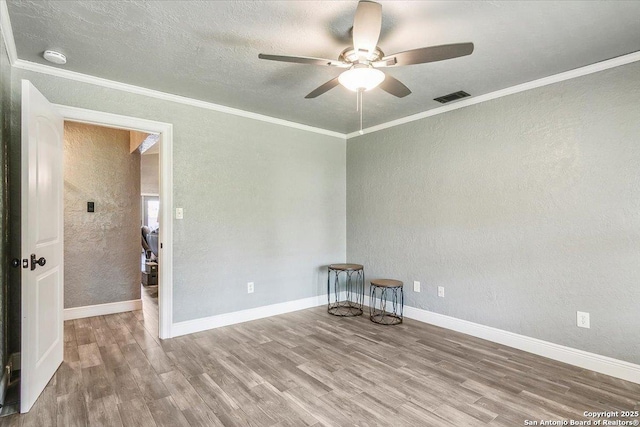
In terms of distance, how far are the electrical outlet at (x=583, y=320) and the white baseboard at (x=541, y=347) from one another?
22 cm

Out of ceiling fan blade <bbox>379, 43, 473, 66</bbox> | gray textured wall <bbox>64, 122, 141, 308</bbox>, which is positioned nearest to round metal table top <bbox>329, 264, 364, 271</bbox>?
gray textured wall <bbox>64, 122, 141, 308</bbox>

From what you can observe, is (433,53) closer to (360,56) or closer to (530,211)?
(360,56)

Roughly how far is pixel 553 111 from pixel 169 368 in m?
3.97

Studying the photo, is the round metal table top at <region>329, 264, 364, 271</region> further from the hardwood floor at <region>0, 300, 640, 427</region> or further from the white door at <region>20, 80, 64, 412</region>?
the white door at <region>20, 80, 64, 412</region>

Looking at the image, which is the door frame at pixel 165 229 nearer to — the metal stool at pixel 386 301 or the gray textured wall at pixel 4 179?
the gray textured wall at pixel 4 179

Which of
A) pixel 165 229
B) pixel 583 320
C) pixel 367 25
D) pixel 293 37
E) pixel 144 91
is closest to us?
pixel 367 25

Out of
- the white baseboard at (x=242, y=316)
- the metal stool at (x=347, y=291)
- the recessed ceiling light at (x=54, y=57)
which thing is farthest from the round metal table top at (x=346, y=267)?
the recessed ceiling light at (x=54, y=57)

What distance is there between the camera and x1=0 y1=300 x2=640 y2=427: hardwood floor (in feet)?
6.66

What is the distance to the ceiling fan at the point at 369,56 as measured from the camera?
5.68ft

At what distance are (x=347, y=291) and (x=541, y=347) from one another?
249 centimetres

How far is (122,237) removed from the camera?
4.29m

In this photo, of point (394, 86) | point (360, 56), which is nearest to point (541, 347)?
point (394, 86)

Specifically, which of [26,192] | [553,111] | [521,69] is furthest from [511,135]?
[26,192]

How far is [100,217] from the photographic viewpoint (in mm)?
4141
